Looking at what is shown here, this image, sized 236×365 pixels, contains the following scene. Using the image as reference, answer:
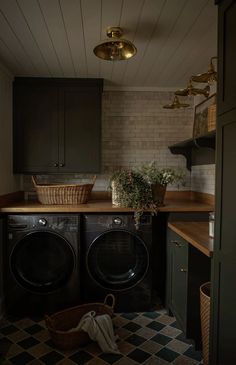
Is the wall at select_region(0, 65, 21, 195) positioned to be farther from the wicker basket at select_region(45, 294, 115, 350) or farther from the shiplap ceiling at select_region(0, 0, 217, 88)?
the wicker basket at select_region(45, 294, 115, 350)

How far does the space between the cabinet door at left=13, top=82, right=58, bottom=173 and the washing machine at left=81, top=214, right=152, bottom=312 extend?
91 centimetres

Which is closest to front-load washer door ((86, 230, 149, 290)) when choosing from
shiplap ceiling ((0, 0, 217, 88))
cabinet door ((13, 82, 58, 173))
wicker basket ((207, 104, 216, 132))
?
cabinet door ((13, 82, 58, 173))

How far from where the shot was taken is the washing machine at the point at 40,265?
2.62m

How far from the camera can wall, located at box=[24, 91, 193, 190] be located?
345 centimetres

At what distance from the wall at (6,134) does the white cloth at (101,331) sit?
56.6 inches

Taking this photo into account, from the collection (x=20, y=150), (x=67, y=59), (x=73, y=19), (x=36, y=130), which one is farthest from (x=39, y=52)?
(x=20, y=150)

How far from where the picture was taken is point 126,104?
3453 mm

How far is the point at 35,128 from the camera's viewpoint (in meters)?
3.13

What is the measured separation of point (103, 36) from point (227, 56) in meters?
1.10

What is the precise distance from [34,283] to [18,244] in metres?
0.39

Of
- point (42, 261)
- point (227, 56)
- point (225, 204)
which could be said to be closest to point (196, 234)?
point (225, 204)

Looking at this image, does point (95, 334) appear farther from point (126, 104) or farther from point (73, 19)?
point (126, 104)

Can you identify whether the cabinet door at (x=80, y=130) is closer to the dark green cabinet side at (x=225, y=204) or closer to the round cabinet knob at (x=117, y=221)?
the round cabinet knob at (x=117, y=221)

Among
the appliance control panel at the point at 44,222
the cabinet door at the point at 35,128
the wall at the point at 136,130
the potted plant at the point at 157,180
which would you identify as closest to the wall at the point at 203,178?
the wall at the point at 136,130
